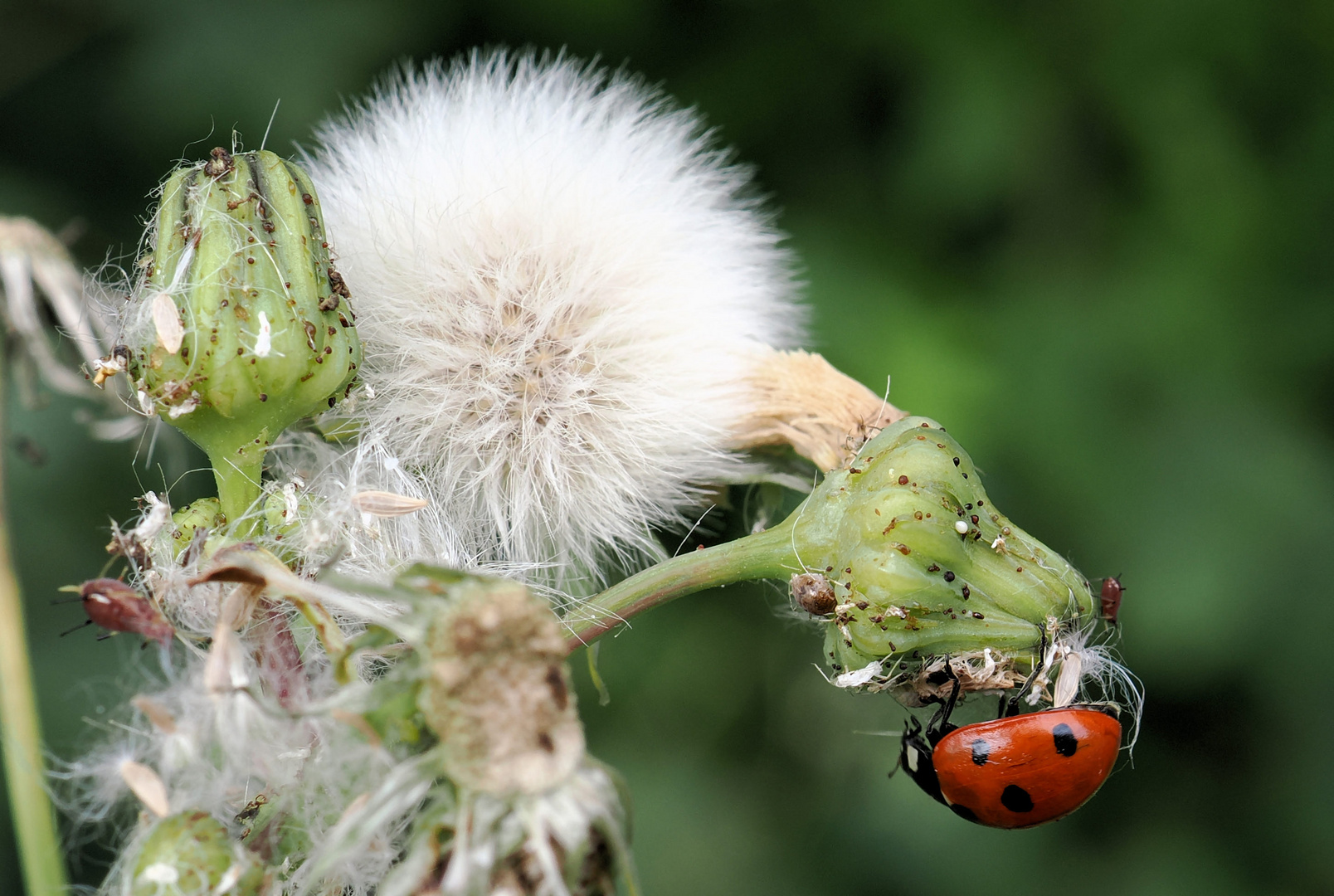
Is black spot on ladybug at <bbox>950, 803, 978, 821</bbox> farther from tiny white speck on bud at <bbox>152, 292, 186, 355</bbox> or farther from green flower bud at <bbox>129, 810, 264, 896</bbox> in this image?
tiny white speck on bud at <bbox>152, 292, 186, 355</bbox>

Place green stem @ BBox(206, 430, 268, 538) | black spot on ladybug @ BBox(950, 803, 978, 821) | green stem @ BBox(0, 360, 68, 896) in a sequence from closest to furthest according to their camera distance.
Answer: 1. green stem @ BBox(0, 360, 68, 896)
2. green stem @ BBox(206, 430, 268, 538)
3. black spot on ladybug @ BBox(950, 803, 978, 821)

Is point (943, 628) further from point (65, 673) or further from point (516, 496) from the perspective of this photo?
point (65, 673)

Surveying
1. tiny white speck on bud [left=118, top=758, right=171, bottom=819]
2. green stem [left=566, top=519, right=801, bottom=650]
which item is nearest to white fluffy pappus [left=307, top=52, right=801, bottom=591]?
green stem [left=566, top=519, right=801, bottom=650]

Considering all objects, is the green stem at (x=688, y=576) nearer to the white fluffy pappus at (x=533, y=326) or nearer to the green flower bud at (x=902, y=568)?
the green flower bud at (x=902, y=568)

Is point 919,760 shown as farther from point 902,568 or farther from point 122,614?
point 122,614

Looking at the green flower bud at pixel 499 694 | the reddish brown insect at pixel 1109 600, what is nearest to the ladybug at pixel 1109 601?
the reddish brown insect at pixel 1109 600

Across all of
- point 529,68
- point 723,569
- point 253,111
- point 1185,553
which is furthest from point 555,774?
point 253,111

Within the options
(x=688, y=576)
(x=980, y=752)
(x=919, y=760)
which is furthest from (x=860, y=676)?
(x=919, y=760)
